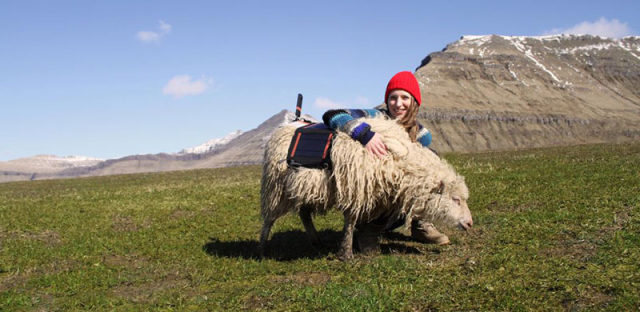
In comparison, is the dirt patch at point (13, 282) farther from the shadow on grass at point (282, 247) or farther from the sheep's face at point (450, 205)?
the sheep's face at point (450, 205)

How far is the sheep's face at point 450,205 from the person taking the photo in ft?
27.1

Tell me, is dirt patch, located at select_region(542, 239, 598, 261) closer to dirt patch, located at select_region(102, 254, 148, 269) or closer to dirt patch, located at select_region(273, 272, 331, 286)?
dirt patch, located at select_region(273, 272, 331, 286)

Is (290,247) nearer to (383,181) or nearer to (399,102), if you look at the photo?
(383,181)

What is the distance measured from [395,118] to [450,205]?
2.00 metres

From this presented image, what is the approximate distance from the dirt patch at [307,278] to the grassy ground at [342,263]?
30mm

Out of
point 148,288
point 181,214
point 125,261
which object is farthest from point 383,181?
point 181,214

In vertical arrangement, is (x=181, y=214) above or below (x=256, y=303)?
above

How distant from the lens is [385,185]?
8328 millimetres

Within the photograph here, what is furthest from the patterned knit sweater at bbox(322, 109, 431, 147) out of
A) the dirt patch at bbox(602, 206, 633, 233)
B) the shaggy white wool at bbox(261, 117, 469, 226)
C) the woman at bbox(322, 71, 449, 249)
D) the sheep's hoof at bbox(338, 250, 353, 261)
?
the dirt patch at bbox(602, 206, 633, 233)

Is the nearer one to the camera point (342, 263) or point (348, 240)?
point (342, 263)

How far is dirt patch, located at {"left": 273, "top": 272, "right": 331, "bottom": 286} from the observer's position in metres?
7.44

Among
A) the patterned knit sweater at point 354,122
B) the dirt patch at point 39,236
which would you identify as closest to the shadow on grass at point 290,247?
the patterned knit sweater at point 354,122

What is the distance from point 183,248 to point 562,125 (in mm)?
214044

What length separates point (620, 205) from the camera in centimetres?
1012
